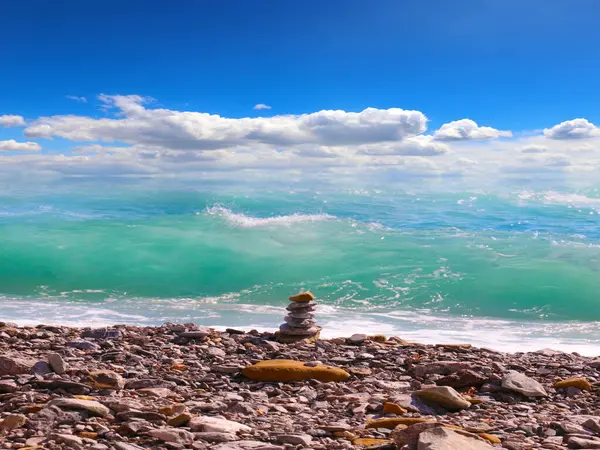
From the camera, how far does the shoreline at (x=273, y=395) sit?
15.2 feet

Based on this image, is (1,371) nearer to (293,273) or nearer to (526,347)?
(526,347)

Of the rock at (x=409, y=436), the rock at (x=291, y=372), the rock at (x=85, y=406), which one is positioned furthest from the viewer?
the rock at (x=291, y=372)

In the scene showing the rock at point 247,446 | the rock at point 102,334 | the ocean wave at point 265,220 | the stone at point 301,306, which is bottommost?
the rock at point 247,446

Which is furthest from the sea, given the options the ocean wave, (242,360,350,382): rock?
(242,360,350,382): rock

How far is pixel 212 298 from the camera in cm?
1841

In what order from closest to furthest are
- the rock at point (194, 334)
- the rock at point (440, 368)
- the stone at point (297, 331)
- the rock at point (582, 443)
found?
the rock at point (582, 443) → the rock at point (440, 368) → the rock at point (194, 334) → the stone at point (297, 331)

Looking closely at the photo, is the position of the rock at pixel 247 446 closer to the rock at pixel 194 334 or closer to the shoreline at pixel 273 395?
the shoreline at pixel 273 395

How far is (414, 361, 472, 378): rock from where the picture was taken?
738 cm

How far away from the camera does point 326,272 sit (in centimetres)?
2394

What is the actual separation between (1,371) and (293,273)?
17.2 m

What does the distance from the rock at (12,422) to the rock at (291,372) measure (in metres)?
3.00

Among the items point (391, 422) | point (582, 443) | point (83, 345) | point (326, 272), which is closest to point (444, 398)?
point (391, 422)

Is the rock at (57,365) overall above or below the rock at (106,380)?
above

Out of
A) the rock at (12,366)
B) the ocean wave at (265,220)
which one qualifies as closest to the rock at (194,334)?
the rock at (12,366)
